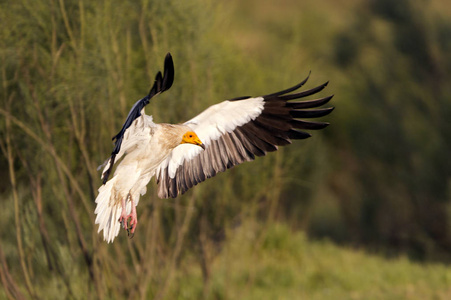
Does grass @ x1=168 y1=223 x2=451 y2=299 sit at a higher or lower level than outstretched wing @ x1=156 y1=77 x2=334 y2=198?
lower

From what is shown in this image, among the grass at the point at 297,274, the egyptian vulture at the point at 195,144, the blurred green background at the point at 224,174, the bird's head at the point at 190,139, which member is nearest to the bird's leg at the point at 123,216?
the egyptian vulture at the point at 195,144

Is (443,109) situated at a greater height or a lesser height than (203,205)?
greater

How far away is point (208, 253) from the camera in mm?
9648

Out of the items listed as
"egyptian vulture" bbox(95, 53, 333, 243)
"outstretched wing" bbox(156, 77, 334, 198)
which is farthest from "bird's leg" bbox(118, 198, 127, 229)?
"outstretched wing" bbox(156, 77, 334, 198)

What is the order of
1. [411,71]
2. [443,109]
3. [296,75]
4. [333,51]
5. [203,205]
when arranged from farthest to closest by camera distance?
[333,51] < [411,71] < [443,109] < [296,75] < [203,205]

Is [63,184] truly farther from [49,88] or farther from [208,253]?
[208,253]

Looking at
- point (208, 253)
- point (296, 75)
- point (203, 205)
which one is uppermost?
point (296, 75)

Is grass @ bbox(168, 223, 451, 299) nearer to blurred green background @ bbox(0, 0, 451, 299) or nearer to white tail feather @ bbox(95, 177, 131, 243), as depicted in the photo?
blurred green background @ bbox(0, 0, 451, 299)

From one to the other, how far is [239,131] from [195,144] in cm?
77

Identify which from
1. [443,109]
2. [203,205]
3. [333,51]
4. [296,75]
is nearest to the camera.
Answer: [203,205]

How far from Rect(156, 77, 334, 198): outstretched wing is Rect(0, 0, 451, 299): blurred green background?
1333 millimetres

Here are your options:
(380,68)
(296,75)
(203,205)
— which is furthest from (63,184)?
(380,68)

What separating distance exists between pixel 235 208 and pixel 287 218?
5.53 metres

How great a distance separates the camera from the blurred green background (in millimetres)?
6922
